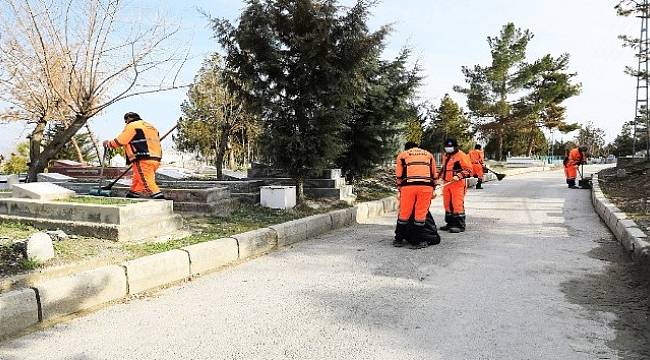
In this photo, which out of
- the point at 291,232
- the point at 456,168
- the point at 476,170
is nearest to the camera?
the point at 291,232

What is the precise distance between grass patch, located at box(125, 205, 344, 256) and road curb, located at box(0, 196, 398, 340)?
1.18ft

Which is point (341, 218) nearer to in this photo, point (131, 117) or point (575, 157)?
point (131, 117)

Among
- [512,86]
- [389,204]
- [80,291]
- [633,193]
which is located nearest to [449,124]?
[512,86]

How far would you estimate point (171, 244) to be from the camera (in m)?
5.89

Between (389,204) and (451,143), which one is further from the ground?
(451,143)

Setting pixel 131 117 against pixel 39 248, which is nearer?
pixel 39 248

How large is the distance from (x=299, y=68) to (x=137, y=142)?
3.43 meters

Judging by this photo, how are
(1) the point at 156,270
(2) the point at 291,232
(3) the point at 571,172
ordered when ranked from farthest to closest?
(3) the point at 571,172 → (2) the point at 291,232 → (1) the point at 156,270

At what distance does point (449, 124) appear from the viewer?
45.9m

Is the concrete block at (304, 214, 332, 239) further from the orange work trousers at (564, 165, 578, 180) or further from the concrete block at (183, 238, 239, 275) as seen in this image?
the orange work trousers at (564, 165, 578, 180)

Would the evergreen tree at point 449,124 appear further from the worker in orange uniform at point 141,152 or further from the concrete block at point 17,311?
the concrete block at point 17,311

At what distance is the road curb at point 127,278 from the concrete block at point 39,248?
0.64m

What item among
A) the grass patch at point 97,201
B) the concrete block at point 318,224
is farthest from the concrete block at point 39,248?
the concrete block at point 318,224

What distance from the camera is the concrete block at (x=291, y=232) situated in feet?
23.6
